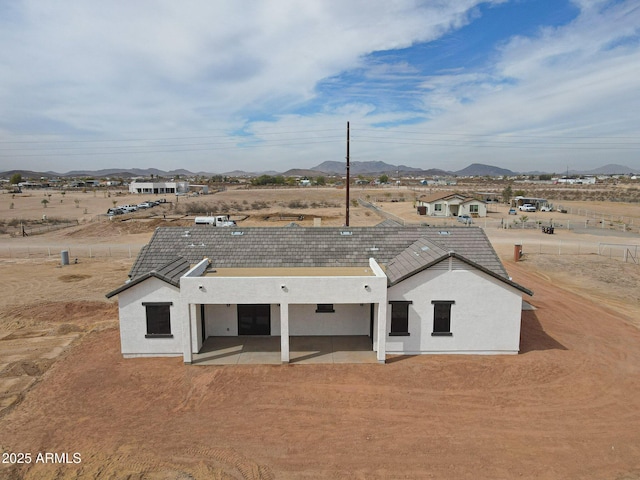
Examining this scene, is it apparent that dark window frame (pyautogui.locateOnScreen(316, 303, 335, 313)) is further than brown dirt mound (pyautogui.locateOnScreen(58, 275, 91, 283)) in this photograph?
No

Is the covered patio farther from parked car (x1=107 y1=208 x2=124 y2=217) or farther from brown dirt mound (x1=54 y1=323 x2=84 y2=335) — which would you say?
parked car (x1=107 y1=208 x2=124 y2=217)

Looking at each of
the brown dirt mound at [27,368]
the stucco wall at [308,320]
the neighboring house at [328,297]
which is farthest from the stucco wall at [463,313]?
the brown dirt mound at [27,368]

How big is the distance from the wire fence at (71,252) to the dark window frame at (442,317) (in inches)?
1153

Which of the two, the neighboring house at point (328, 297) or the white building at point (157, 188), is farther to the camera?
the white building at point (157, 188)

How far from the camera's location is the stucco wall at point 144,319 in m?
16.4

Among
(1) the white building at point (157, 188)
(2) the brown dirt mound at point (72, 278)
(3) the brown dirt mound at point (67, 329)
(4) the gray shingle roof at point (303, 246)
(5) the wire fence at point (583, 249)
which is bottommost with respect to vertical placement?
(3) the brown dirt mound at point (67, 329)

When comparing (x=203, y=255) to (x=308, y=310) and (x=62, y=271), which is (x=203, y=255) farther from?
(x=62, y=271)

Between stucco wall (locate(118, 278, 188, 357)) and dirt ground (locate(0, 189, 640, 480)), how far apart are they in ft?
1.73

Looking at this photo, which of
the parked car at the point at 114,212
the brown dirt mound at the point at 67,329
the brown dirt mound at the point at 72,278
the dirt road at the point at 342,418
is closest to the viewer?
the dirt road at the point at 342,418

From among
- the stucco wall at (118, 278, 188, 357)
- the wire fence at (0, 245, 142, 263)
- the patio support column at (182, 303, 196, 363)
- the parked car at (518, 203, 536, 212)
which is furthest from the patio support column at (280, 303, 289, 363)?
the parked car at (518, 203, 536, 212)

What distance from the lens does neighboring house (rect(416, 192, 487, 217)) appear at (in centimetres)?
6375

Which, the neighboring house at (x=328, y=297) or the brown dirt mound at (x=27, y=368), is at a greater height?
the neighboring house at (x=328, y=297)

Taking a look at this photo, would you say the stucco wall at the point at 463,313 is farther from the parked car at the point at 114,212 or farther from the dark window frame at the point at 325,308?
the parked car at the point at 114,212

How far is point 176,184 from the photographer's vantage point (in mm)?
120188
